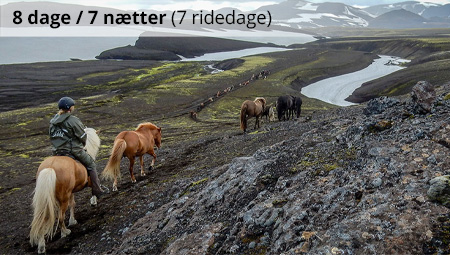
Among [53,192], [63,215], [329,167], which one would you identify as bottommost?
[63,215]

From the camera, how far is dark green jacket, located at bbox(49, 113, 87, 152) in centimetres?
981

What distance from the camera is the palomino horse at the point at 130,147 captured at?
13516 millimetres

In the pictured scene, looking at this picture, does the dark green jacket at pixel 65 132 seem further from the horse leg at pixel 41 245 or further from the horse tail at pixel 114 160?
the horse tail at pixel 114 160

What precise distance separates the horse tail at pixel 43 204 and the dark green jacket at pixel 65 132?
50.8 inches

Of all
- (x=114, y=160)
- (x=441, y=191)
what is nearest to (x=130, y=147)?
(x=114, y=160)

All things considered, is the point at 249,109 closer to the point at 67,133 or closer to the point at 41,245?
the point at 67,133

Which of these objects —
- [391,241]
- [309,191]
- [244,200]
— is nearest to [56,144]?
[244,200]

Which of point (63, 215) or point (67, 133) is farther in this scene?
point (67, 133)

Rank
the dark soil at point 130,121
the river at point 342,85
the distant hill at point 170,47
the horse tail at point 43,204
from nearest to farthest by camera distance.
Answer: the horse tail at point 43,204 < the dark soil at point 130,121 < the river at point 342,85 < the distant hill at point 170,47

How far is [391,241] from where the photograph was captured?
13.9ft

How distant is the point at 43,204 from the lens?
8.83 m

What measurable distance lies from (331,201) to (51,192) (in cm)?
811

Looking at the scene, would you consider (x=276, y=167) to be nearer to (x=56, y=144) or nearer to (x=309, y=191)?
(x=309, y=191)

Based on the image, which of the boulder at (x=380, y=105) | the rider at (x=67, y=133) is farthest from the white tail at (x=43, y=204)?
the boulder at (x=380, y=105)
